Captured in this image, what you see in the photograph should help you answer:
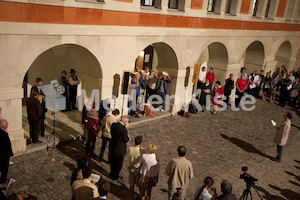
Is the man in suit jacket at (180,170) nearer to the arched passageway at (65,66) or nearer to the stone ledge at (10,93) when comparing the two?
the stone ledge at (10,93)

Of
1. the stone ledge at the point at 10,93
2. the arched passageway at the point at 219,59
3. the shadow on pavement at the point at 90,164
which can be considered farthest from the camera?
the arched passageway at the point at 219,59

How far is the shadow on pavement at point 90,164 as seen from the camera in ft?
24.8

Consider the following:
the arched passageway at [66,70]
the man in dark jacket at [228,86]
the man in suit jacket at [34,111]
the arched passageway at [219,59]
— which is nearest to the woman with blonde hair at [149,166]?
the man in suit jacket at [34,111]

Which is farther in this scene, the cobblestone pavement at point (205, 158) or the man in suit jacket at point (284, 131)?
the man in suit jacket at point (284, 131)

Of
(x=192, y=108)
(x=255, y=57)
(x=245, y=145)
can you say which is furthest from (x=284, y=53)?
(x=245, y=145)

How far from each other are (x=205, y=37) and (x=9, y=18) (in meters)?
8.73

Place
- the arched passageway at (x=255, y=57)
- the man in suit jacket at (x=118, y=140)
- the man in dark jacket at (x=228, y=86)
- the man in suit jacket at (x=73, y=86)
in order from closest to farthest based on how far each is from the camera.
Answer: the man in suit jacket at (x=118, y=140)
the man in suit jacket at (x=73, y=86)
the man in dark jacket at (x=228, y=86)
the arched passageway at (x=255, y=57)

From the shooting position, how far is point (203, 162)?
9.60 m

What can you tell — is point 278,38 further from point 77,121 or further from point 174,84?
point 77,121

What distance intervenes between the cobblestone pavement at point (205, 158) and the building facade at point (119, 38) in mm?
1173

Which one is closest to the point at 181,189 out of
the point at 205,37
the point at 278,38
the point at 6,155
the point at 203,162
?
the point at 203,162

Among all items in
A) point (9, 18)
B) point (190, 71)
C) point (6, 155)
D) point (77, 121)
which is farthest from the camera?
point (190, 71)

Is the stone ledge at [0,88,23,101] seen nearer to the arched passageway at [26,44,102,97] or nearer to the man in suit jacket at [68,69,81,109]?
the arched passageway at [26,44,102,97]

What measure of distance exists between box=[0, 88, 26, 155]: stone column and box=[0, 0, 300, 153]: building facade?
1.0 inches
